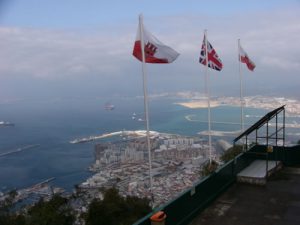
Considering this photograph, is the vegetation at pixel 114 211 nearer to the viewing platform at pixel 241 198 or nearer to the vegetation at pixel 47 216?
the vegetation at pixel 47 216

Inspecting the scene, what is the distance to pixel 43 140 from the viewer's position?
191 ft

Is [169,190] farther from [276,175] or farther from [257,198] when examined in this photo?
[257,198]

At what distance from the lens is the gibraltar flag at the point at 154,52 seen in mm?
8961

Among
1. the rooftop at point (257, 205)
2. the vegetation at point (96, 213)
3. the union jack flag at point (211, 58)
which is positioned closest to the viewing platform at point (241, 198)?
the rooftop at point (257, 205)

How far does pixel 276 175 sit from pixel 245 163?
3.40 ft

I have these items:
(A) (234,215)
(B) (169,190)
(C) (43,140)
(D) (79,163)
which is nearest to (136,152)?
(D) (79,163)

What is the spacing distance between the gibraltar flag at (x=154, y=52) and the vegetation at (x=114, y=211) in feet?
13.2

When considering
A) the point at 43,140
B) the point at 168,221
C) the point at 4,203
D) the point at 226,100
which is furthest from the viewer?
A: the point at 43,140

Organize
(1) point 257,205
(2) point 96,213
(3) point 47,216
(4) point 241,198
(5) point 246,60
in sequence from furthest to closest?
1. (5) point 246,60
2. (3) point 47,216
3. (2) point 96,213
4. (4) point 241,198
5. (1) point 257,205

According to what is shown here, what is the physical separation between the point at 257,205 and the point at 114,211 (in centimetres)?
372

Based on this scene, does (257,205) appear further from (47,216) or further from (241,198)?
(47,216)

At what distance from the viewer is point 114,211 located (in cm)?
883

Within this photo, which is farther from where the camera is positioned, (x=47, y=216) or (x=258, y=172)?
(x=258, y=172)

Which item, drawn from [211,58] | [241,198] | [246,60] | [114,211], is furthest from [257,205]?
[246,60]
